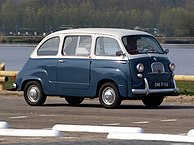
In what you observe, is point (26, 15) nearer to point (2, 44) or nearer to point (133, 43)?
point (2, 44)

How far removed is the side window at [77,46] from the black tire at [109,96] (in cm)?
96

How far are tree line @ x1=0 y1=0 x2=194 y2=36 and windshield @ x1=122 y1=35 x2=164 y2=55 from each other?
208 ft

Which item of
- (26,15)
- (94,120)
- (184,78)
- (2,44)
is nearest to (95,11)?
(26,15)

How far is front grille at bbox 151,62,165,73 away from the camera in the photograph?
22.9 meters

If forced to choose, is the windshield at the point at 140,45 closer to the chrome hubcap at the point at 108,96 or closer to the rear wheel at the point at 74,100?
the chrome hubcap at the point at 108,96

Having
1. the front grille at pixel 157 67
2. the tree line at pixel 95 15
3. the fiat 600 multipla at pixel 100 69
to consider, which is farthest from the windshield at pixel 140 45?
the tree line at pixel 95 15

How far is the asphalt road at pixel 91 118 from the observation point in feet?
51.2

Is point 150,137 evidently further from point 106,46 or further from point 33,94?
point 33,94

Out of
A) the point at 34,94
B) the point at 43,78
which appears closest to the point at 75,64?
the point at 43,78

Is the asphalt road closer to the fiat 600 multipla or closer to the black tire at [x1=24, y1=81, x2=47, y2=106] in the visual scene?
the black tire at [x1=24, y1=81, x2=47, y2=106]

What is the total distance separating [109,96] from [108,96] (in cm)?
2

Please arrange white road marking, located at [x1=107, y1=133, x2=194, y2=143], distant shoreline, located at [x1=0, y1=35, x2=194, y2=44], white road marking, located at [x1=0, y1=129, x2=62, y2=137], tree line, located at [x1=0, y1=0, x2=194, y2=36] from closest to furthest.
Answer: white road marking, located at [x1=107, y1=133, x2=194, y2=143]
white road marking, located at [x1=0, y1=129, x2=62, y2=137]
distant shoreline, located at [x1=0, y1=35, x2=194, y2=44]
tree line, located at [x1=0, y1=0, x2=194, y2=36]

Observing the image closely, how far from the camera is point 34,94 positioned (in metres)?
23.9

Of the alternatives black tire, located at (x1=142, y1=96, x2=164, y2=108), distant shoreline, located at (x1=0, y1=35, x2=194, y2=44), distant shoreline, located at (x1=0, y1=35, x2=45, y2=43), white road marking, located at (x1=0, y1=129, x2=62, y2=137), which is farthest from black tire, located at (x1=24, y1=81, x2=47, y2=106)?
distant shoreline, located at (x1=0, y1=35, x2=194, y2=44)
